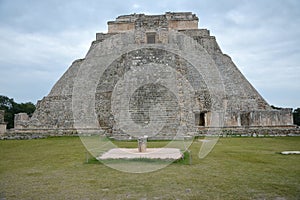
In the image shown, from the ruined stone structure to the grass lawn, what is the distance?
526cm

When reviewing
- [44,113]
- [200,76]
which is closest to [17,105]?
[44,113]

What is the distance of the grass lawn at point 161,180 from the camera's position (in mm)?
3779

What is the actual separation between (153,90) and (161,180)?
26.0 ft

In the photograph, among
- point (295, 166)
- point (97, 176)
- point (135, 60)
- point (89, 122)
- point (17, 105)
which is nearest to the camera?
point (97, 176)

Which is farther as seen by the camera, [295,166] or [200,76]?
[200,76]

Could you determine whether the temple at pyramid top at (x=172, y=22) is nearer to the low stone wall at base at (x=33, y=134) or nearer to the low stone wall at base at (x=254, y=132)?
the low stone wall at base at (x=33, y=134)

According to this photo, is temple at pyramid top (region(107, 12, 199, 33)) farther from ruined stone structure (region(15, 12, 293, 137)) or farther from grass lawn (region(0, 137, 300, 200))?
grass lawn (region(0, 137, 300, 200))

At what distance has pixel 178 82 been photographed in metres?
12.8

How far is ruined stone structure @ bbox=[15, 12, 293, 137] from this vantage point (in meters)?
11.9

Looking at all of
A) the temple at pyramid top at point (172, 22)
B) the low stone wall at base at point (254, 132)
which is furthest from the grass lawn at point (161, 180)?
the temple at pyramid top at point (172, 22)

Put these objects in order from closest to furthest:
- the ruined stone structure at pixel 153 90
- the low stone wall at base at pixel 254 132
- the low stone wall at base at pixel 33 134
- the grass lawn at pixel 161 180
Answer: the grass lawn at pixel 161 180 < the ruined stone structure at pixel 153 90 < the low stone wall at base at pixel 254 132 < the low stone wall at base at pixel 33 134

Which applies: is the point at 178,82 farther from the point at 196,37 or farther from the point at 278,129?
the point at 196,37

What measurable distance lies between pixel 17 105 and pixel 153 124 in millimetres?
26752

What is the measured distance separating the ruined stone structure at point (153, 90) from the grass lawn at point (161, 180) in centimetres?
526
